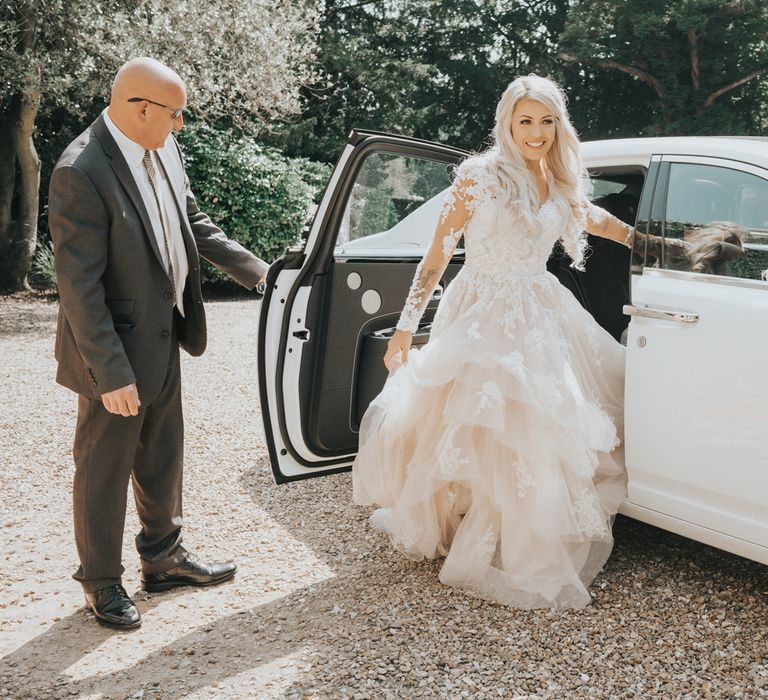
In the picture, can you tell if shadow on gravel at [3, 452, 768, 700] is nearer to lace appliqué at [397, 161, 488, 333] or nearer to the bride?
the bride

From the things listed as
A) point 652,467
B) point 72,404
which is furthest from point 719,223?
point 72,404

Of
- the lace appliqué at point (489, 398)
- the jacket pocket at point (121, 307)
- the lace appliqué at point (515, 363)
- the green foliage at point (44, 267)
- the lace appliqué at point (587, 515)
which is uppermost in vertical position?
the jacket pocket at point (121, 307)

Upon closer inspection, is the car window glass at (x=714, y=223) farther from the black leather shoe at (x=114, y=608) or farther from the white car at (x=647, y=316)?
the black leather shoe at (x=114, y=608)

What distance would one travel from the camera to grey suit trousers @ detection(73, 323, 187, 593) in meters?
2.94

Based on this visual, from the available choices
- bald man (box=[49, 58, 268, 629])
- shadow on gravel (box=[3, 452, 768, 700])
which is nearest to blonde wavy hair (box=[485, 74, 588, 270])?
bald man (box=[49, 58, 268, 629])

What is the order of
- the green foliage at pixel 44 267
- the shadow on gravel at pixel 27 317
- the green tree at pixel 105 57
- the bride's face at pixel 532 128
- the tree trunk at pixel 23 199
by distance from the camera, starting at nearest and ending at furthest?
1. the bride's face at pixel 532 128
2. the green tree at pixel 105 57
3. the shadow on gravel at pixel 27 317
4. the tree trunk at pixel 23 199
5. the green foliage at pixel 44 267

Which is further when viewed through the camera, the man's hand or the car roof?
the car roof

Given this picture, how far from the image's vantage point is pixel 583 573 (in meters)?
3.18

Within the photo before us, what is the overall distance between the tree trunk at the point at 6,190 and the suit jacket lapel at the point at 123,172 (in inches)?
395

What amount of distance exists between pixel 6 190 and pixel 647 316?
11246mm

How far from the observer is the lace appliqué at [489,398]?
9.89ft

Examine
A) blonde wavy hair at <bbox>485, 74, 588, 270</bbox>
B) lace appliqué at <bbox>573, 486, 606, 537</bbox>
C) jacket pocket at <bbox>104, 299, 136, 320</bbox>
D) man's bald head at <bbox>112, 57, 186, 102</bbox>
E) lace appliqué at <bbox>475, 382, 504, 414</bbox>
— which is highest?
man's bald head at <bbox>112, 57, 186, 102</bbox>

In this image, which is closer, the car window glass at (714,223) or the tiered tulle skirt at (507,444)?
the car window glass at (714,223)

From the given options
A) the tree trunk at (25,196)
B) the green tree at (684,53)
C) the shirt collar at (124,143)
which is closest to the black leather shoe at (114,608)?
the shirt collar at (124,143)
